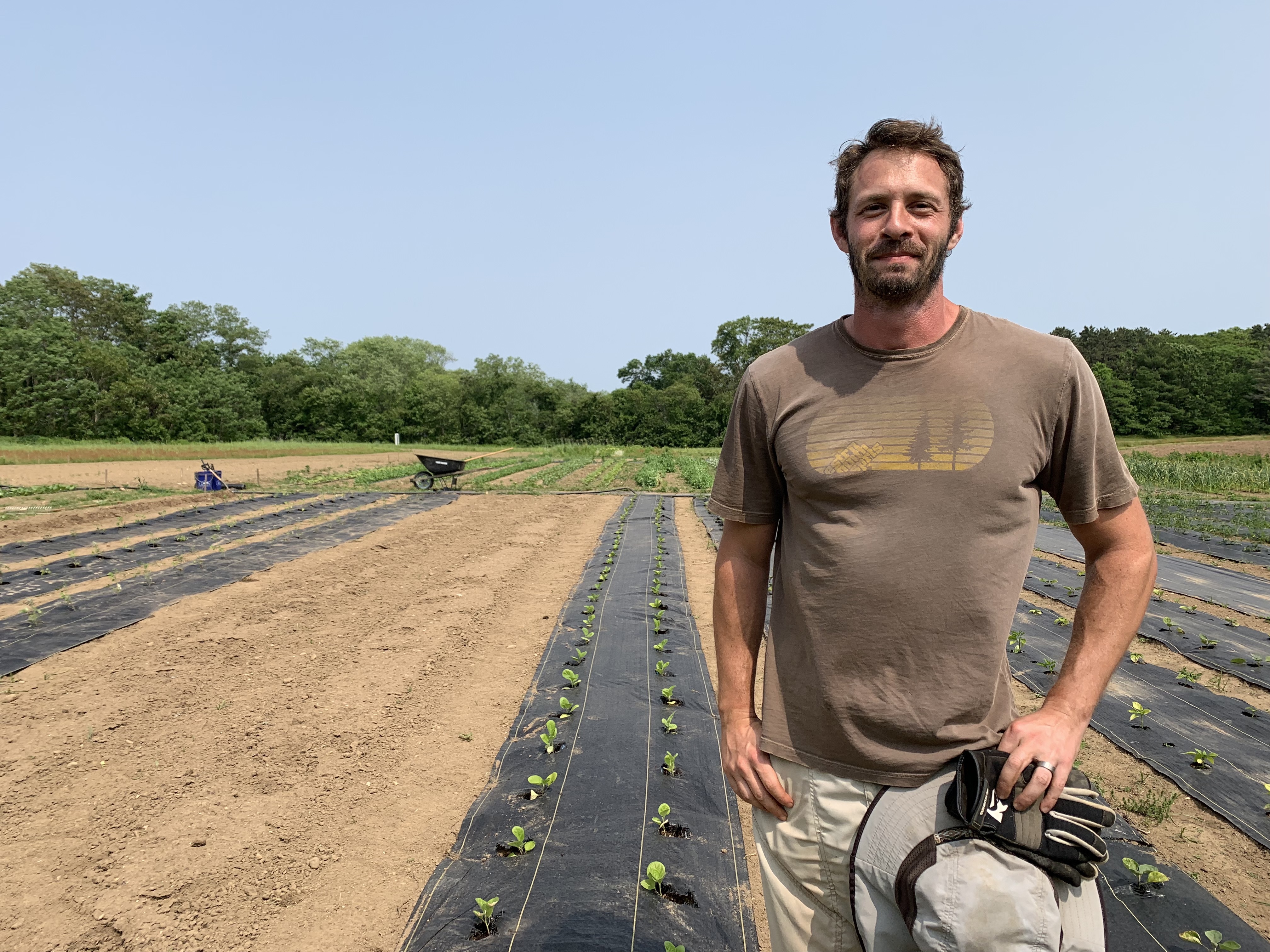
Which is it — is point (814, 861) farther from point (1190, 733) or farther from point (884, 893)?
point (1190, 733)

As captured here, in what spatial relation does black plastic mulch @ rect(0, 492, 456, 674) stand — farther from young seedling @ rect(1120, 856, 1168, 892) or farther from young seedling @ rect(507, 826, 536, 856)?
young seedling @ rect(1120, 856, 1168, 892)

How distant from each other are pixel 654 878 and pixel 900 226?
Result: 7.88 ft

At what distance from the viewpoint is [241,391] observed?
45.6 meters

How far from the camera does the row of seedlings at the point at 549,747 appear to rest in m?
2.59

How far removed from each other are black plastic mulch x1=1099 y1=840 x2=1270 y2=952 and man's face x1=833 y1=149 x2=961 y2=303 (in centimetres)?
240

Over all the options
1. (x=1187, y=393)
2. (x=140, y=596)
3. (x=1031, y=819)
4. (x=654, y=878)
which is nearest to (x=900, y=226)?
(x=1031, y=819)

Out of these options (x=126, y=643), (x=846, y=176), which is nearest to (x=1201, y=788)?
(x=846, y=176)

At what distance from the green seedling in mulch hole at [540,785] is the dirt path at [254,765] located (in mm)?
365

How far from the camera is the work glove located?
1.23m

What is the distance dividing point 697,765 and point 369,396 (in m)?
51.1

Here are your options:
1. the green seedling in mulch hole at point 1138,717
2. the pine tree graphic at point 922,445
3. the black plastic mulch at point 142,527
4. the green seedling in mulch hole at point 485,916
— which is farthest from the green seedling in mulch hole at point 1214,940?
the black plastic mulch at point 142,527

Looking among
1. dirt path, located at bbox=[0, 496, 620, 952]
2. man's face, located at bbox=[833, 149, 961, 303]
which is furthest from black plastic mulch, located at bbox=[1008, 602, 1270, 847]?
dirt path, located at bbox=[0, 496, 620, 952]

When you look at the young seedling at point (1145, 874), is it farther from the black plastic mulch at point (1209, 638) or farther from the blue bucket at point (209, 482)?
the blue bucket at point (209, 482)

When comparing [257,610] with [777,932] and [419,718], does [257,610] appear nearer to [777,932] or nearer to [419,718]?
[419,718]
